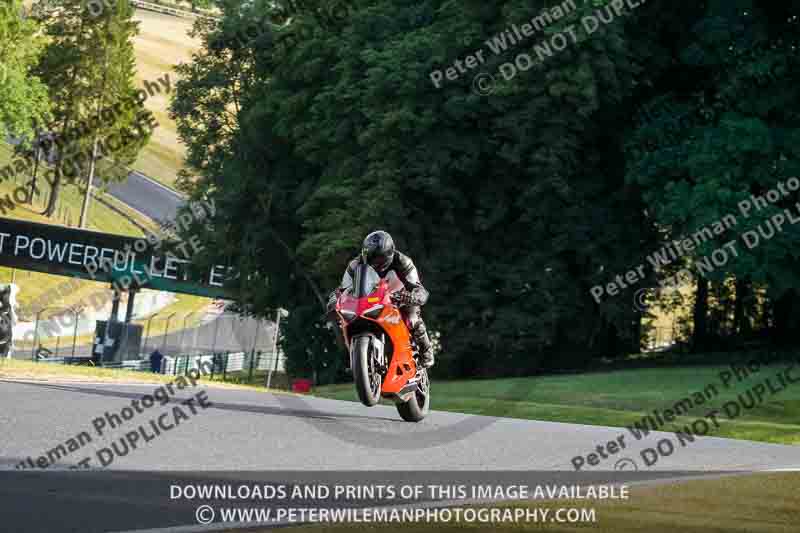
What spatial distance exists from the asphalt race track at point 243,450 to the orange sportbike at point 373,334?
641 mm

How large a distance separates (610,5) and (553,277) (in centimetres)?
792

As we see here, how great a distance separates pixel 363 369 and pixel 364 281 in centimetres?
75

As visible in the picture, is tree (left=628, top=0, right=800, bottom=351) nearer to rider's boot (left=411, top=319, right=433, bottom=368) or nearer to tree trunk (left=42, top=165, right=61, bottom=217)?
rider's boot (left=411, top=319, right=433, bottom=368)

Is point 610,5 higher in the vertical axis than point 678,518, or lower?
higher

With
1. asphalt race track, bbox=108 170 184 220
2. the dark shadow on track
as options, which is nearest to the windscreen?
the dark shadow on track

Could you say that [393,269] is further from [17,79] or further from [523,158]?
[17,79]

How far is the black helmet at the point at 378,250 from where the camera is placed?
10180 millimetres

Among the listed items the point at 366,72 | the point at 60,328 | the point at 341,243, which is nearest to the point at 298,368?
the point at 341,243

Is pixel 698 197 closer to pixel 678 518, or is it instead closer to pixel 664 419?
pixel 664 419

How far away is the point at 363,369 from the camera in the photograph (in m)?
10.3

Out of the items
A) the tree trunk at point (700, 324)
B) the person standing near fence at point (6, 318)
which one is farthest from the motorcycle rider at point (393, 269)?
the tree trunk at point (700, 324)

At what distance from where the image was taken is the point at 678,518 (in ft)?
26.2

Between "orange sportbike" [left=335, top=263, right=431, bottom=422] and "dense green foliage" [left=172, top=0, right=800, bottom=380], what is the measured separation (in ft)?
74.5

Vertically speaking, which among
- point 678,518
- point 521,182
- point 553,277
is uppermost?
→ point 521,182
